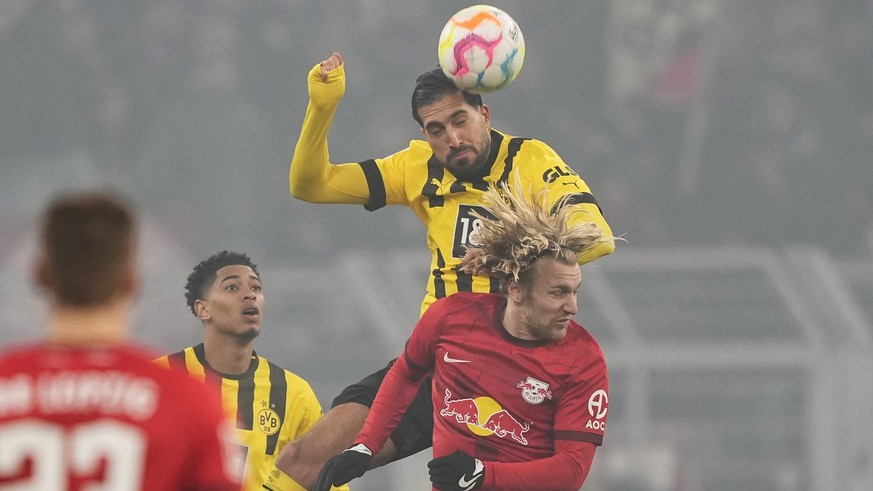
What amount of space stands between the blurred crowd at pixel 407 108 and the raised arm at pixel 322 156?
28.7ft

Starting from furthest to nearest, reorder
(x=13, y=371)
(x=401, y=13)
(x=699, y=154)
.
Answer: (x=401, y=13) < (x=699, y=154) < (x=13, y=371)

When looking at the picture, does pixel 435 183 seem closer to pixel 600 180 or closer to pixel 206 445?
pixel 206 445

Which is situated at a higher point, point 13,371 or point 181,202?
point 181,202

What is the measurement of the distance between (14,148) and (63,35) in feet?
5.72

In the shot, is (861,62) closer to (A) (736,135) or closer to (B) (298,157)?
(A) (736,135)

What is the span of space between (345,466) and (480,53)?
5.74 ft

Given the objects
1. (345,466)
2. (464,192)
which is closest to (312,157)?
(464,192)

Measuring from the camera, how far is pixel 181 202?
16.1 m

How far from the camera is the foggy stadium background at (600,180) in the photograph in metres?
12.5

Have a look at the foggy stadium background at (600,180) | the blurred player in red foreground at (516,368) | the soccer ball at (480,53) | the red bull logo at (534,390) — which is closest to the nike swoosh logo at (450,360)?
the blurred player in red foreground at (516,368)

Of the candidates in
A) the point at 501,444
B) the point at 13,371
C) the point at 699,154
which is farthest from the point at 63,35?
the point at 13,371

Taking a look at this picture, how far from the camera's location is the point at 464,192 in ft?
20.5

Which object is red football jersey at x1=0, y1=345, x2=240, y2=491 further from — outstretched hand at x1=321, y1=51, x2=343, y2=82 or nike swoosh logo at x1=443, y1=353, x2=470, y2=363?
outstretched hand at x1=321, y1=51, x2=343, y2=82

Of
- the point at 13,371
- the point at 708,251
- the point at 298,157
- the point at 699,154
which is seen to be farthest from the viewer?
the point at 699,154
